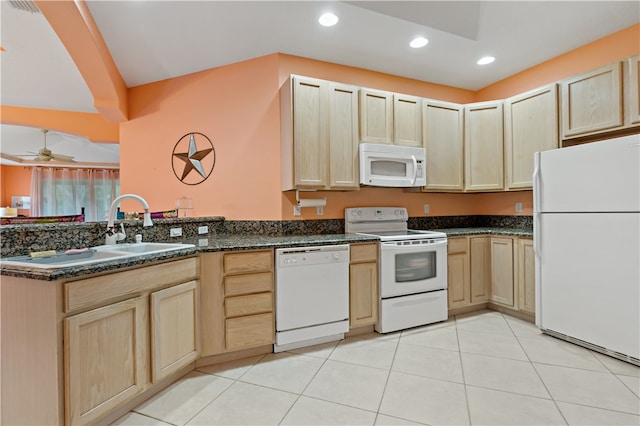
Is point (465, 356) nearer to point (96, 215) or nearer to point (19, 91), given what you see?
point (19, 91)

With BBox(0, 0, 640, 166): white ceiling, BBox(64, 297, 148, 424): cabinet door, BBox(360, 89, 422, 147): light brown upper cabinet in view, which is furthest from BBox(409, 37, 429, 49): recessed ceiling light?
BBox(64, 297, 148, 424): cabinet door

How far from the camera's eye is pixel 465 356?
230 cm

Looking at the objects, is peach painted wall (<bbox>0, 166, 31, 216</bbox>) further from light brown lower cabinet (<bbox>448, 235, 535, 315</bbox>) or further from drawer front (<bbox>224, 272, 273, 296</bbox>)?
light brown lower cabinet (<bbox>448, 235, 535, 315</bbox>)

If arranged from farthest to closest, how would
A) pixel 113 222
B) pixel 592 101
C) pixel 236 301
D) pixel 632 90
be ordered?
pixel 592 101 → pixel 632 90 → pixel 236 301 → pixel 113 222

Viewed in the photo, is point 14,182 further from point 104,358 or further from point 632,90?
point 632,90

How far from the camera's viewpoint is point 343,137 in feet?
9.45

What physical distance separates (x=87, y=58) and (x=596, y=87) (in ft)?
14.7

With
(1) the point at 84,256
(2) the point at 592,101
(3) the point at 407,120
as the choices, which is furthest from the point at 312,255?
(2) the point at 592,101

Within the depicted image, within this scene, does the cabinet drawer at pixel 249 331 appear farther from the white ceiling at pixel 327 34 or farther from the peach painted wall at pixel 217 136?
the white ceiling at pixel 327 34

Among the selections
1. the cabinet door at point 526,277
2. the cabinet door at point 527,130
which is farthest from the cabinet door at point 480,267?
the cabinet door at point 527,130

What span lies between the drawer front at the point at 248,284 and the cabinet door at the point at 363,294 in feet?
2.39

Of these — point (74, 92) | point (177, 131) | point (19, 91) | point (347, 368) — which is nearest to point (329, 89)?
point (177, 131)

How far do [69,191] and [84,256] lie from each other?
A: 7712mm

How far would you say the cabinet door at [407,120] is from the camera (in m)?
3.12
